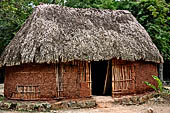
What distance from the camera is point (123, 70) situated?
1037cm

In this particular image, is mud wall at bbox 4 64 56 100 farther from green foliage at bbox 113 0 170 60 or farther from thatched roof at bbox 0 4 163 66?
green foliage at bbox 113 0 170 60

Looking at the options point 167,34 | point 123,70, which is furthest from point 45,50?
point 167,34

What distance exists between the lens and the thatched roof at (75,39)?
9.23 metres

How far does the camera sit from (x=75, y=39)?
9.91 m

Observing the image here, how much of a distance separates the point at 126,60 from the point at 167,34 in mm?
6527

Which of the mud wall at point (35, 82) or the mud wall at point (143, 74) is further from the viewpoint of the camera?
the mud wall at point (143, 74)

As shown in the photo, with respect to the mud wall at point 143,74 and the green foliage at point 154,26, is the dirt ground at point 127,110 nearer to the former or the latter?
the mud wall at point 143,74

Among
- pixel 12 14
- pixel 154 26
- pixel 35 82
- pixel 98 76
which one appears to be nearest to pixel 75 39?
pixel 35 82

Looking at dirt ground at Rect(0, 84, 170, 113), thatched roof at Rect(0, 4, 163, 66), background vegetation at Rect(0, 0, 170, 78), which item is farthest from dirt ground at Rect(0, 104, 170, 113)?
background vegetation at Rect(0, 0, 170, 78)

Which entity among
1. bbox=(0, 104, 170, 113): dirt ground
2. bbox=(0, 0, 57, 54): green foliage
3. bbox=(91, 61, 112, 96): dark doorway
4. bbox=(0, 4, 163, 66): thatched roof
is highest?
bbox=(0, 0, 57, 54): green foliage

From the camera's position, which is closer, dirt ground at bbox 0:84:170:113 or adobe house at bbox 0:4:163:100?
dirt ground at bbox 0:84:170:113

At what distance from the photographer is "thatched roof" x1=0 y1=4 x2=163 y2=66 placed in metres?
9.23

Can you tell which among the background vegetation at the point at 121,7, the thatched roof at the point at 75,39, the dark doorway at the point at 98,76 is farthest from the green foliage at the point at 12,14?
the dark doorway at the point at 98,76

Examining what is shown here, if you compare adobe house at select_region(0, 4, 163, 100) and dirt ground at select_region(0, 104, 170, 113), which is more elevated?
adobe house at select_region(0, 4, 163, 100)
